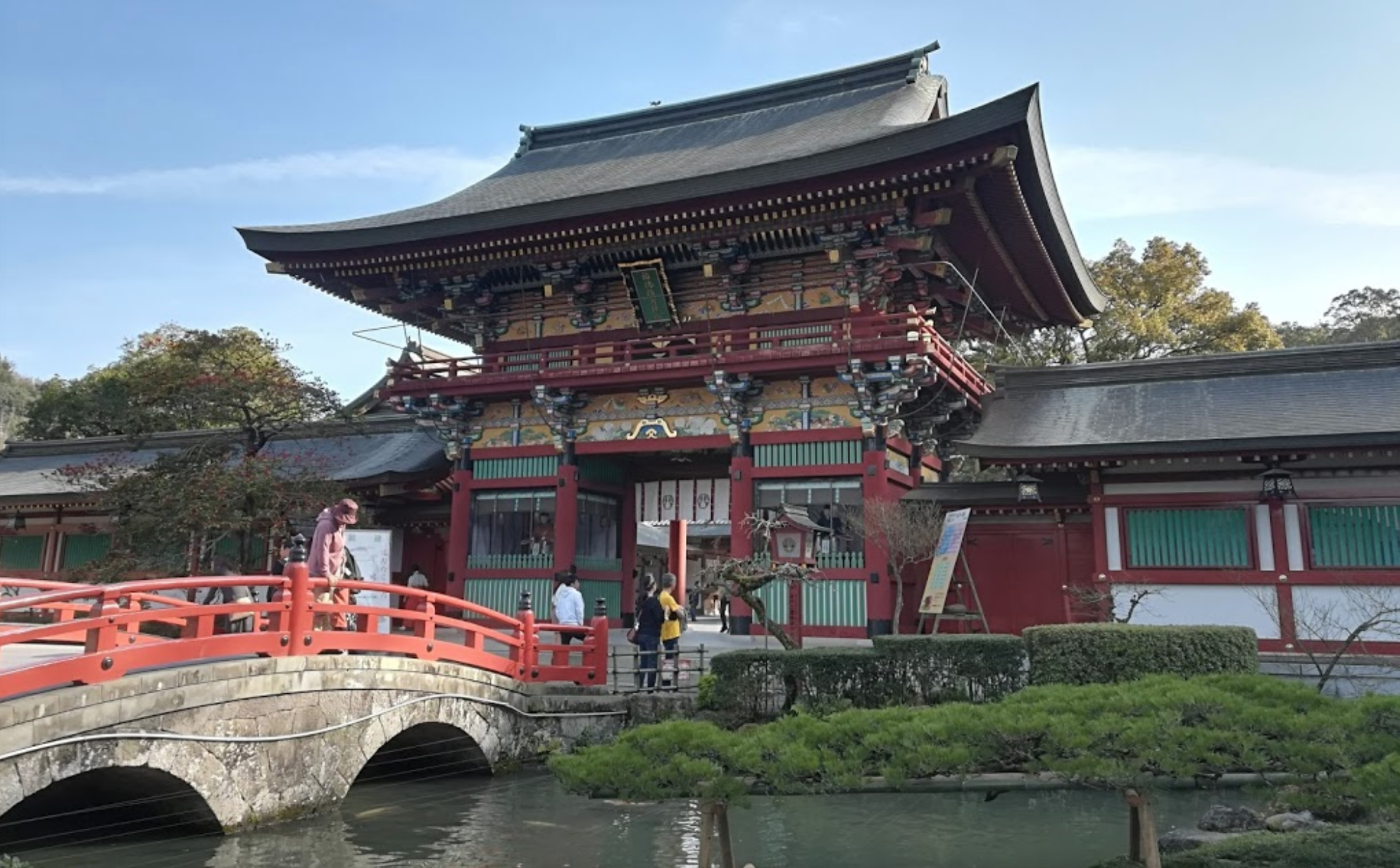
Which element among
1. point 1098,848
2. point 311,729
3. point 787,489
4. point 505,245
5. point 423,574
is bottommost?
point 1098,848

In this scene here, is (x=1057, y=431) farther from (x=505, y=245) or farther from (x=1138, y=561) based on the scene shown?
(x=505, y=245)

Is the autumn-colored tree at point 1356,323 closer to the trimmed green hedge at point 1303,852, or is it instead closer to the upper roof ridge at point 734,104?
the upper roof ridge at point 734,104

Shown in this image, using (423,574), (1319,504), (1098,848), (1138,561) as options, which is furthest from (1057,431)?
(423,574)

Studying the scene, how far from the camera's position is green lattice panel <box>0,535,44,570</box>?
26047 millimetres

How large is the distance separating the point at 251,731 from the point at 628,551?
1237 cm

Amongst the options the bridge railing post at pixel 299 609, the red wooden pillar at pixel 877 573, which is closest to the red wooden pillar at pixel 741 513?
the red wooden pillar at pixel 877 573

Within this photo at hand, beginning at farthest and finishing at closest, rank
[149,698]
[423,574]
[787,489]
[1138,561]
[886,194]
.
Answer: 1. [423,574]
2. [787,489]
3. [886,194]
4. [1138,561]
5. [149,698]

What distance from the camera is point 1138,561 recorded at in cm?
1554

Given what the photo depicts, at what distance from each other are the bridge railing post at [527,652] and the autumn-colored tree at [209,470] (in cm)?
736

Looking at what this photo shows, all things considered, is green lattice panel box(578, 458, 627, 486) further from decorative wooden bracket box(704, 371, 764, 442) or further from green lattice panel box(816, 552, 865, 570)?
green lattice panel box(816, 552, 865, 570)

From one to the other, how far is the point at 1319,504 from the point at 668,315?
11765mm

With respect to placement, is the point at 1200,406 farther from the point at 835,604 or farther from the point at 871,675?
the point at 871,675

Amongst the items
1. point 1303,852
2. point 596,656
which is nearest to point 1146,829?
point 1303,852

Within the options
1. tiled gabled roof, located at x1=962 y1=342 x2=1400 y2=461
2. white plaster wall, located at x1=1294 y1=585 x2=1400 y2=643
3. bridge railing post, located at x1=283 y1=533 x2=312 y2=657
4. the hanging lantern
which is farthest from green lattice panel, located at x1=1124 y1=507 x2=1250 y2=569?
bridge railing post, located at x1=283 y1=533 x2=312 y2=657
